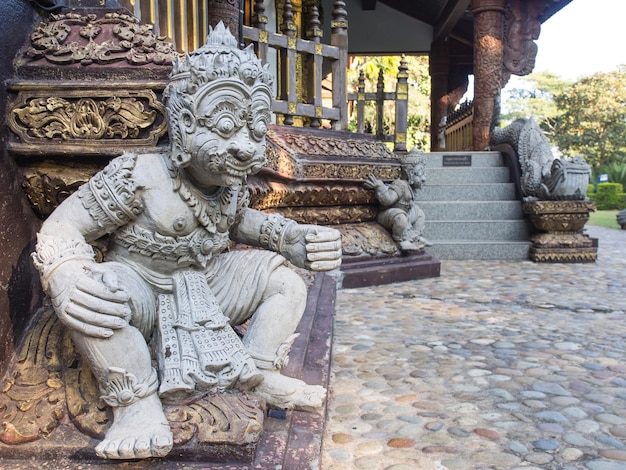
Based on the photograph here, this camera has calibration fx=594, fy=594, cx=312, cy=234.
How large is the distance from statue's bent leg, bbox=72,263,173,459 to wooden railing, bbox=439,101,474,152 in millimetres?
9747

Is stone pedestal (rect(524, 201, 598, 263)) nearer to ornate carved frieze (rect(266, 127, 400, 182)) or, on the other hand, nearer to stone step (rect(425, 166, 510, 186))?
stone step (rect(425, 166, 510, 186))

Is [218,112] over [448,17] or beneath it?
beneath

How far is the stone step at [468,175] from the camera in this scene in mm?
8250

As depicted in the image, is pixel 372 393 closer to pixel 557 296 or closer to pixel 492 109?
pixel 557 296

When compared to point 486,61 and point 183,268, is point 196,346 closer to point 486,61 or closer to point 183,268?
point 183,268

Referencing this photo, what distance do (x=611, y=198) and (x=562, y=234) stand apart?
16.7 metres

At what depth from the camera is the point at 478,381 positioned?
8.79ft

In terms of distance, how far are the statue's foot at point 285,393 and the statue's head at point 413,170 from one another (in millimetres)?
4184

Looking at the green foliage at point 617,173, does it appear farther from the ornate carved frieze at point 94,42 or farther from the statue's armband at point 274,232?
the ornate carved frieze at point 94,42

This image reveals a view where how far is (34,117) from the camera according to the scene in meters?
1.85

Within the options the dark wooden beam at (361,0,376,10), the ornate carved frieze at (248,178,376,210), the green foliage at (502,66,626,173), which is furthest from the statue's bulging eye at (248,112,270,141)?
the green foliage at (502,66,626,173)

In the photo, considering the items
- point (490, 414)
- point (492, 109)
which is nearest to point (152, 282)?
point (490, 414)

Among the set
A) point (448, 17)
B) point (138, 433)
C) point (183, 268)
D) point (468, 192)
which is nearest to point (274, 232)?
point (183, 268)

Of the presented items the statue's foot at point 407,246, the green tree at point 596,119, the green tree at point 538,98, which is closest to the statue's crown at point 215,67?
the statue's foot at point 407,246
